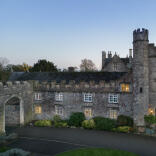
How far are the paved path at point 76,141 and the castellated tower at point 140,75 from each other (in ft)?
13.0

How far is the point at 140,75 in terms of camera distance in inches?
981

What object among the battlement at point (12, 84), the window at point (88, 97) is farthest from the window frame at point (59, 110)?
the battlement at point (12, 84)

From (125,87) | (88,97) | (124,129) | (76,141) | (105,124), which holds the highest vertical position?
(125,87)

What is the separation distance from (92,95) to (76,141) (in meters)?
9.58

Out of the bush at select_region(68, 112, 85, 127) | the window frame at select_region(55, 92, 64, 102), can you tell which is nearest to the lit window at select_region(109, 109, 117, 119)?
the bush at select_region(68, 112, 85, 127)

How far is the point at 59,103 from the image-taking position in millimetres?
30078

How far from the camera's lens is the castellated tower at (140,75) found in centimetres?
2483

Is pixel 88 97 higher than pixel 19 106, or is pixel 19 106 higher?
pixel 88 97

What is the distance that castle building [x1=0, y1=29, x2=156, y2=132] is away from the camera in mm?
24984

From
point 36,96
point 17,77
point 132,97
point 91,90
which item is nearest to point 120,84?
point 132,97

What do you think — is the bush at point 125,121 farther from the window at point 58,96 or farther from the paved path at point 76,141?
the window at point 58,96

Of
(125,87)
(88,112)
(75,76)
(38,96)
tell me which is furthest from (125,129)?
(38,96)

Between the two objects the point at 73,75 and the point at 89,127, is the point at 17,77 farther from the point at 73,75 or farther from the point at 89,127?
the point at 89,127

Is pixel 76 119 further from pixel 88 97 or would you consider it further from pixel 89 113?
pixel 88 97
